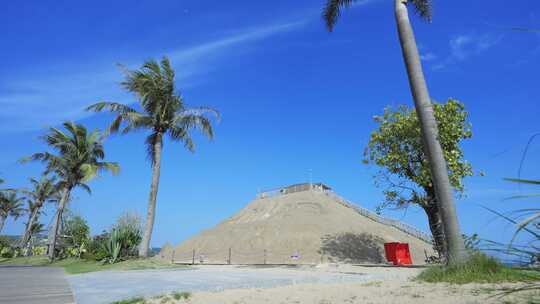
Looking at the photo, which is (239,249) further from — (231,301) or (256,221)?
(231,301)

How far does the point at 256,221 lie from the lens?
118 ft

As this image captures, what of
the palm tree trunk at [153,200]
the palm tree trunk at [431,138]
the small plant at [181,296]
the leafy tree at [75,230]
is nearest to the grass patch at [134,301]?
the small plant at [181,296]

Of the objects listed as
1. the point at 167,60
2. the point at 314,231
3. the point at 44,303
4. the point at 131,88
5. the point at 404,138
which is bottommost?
the point at 44,303

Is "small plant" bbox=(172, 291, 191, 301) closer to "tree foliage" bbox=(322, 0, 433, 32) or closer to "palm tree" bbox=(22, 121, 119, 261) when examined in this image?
"tree foliage" bbox=(322, 0, 433, 32)

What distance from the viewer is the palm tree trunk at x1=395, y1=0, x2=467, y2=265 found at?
7.62 metres

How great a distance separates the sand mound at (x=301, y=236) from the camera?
80.8 feet

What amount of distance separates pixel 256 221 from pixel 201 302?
30.5 meters

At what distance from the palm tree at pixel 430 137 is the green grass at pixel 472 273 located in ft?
0.91

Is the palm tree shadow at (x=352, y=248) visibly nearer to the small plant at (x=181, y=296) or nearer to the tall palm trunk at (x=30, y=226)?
the small plant at (x=181, y=296)

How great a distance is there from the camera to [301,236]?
27734mm

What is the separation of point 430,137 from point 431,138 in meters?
0.03

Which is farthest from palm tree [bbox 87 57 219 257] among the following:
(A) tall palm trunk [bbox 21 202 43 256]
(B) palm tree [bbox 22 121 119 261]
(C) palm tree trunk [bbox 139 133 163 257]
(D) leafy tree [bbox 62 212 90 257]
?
(A) tall palm trunk [bbox 21 202 43 256]

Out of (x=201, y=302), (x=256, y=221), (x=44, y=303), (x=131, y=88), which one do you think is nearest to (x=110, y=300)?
(x=44, y=303)

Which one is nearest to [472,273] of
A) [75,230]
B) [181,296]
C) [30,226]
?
[181,296]
